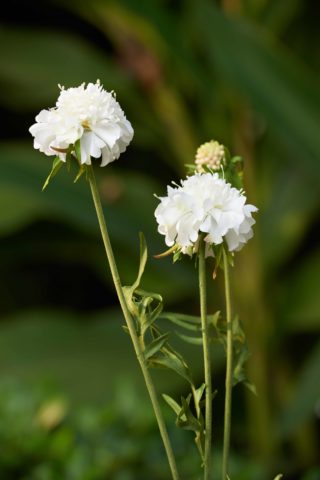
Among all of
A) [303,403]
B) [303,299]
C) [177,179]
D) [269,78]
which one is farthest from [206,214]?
[177,179]

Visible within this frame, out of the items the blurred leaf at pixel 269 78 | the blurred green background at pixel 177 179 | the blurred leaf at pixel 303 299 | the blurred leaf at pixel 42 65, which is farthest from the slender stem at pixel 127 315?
the blurred leaf at pixel 42 65

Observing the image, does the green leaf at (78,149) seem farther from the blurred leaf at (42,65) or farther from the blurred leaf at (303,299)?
the blurred leaf at (42,65)

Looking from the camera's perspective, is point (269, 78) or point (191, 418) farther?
point (269, 78)

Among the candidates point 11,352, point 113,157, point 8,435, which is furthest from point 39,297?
point 113,157

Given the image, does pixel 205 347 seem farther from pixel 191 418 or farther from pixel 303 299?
pixel 303 299

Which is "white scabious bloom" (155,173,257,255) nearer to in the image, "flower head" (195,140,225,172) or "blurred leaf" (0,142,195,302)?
"flower head" (195,140,225,172)

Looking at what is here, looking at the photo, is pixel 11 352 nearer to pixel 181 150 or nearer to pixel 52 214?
pixel 52 214

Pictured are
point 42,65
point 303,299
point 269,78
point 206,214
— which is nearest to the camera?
point 206,214
